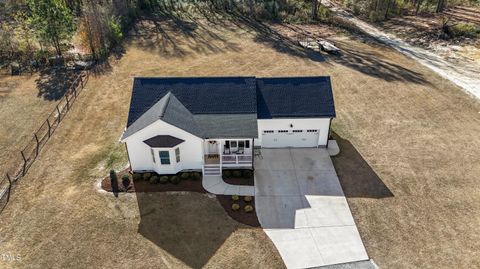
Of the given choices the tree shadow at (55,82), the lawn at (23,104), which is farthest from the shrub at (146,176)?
the tree shadow at (55,82)

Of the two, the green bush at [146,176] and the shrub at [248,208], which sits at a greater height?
the green bush at [146,176]

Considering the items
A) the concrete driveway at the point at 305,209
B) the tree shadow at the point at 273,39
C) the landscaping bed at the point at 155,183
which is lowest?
the concrete driveway at the point at 305,209

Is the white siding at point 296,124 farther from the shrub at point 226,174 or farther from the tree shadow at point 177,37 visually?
the tree shadow at point 177,37

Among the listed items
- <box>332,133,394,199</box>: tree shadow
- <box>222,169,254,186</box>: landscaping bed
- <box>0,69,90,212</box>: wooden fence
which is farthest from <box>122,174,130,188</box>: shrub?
<box>332,133,394,199</box>: tree shadow

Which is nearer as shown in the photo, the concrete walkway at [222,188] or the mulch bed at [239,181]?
the concrete walkway at [222,188]

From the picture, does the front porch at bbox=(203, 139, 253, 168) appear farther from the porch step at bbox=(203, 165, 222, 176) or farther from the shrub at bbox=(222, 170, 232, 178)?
the shrub at bbox=(222, 170, 232, 178)

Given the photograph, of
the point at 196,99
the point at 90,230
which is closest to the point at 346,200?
the point at 196,99

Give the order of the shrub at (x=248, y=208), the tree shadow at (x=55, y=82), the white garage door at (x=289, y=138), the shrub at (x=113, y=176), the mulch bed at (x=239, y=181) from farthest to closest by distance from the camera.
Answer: the tree shadow at (x=55, y=82)
the white garage door at (x=289, y=138)
the shrub at (x=113, y=176)
the mulch bed at (x=239, y=181)
the shrub at (x=248, y=208)
